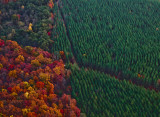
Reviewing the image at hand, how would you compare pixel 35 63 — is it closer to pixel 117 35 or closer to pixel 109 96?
pixel 109 96

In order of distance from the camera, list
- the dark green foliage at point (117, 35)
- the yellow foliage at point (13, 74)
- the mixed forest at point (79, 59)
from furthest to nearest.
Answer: the dark green foliage at point (117, 35), the yellow foliage at point (13, 74), the mixed forest at point (79, 59)

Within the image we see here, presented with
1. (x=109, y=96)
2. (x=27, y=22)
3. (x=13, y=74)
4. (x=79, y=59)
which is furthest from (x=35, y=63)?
(x=27, y=22)

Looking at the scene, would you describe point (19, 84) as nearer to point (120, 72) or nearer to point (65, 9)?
point (120, 72)

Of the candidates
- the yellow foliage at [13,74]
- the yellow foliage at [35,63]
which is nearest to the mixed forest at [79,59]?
the yellow foliage at [35,63]

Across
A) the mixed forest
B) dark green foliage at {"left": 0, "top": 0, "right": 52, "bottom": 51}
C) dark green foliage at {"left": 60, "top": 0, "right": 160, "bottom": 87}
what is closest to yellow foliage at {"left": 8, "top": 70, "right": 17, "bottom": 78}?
the mixed forest

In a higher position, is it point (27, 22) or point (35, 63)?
point (27, 22)

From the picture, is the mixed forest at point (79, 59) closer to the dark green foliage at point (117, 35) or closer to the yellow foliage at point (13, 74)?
the dark green foliage at point (117, 35)

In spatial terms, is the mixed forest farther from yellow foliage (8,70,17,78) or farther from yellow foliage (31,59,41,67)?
yellow foliage (8,70,17,78)

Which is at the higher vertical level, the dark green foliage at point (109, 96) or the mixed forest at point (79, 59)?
the mixed forest at point (79, 59)
